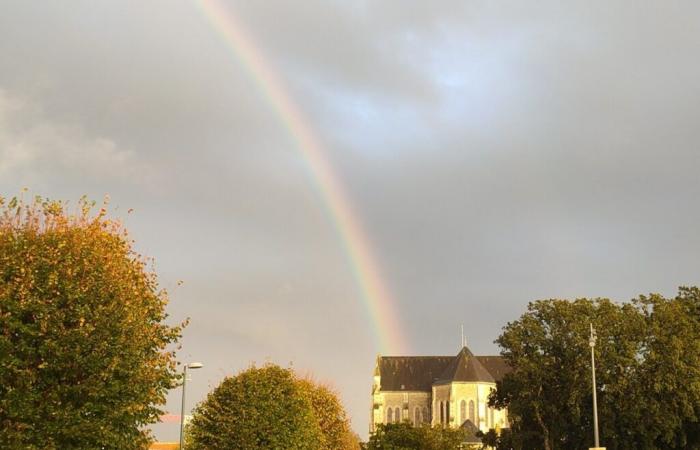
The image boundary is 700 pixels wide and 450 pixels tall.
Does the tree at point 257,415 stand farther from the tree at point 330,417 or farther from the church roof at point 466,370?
the church roof at point 466,370

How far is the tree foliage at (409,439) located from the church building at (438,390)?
92.3 m

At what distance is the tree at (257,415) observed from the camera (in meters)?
43.8

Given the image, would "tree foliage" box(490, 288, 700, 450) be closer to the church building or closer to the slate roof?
the church building

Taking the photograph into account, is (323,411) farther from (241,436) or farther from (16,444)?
(16,444)

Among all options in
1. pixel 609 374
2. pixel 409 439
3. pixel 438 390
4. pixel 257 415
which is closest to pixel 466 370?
pixel 438 390

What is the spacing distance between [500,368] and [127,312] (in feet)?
521

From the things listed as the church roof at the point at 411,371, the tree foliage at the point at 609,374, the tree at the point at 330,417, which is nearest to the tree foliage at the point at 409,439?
the tree at the point at 330,417

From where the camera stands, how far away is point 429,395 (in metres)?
170

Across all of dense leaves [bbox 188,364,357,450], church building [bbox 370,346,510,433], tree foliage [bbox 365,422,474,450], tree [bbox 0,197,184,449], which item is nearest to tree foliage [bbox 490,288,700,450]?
tree foliage [bbox 365,422,474,450]

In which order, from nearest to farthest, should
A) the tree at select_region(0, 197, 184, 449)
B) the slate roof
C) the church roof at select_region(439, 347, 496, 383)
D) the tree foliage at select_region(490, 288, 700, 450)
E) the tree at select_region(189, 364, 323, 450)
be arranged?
the tree at select_region(0, 197, 184, 449)
the tree at select_region(189, 364, 323, 450)
the tree foliage at select_region(490, 288, 700, 450)
the church roof at select_region(439, 347, 496, 383)
the slate roof

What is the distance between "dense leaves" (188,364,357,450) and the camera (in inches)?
1722

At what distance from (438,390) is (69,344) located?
148m

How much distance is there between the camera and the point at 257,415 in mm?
44062

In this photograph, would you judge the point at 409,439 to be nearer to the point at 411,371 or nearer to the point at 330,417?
the point at 330,417
